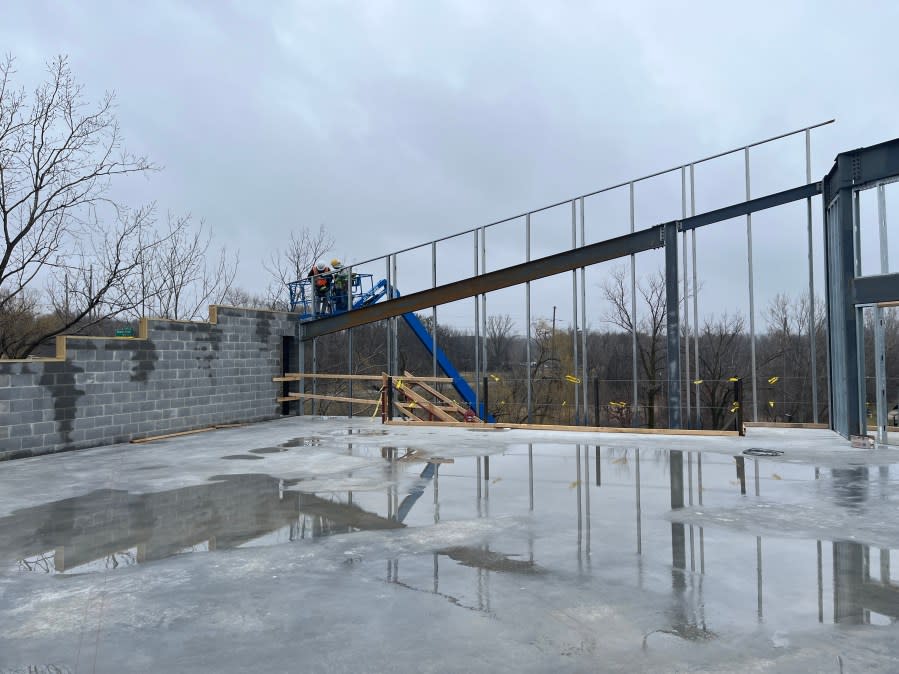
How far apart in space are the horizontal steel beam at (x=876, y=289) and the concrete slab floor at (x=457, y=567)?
3.62m

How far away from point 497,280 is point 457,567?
1373 cm

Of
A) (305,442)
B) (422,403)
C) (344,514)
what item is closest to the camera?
(344,514)

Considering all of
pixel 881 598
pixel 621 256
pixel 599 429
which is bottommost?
pixel 881 598

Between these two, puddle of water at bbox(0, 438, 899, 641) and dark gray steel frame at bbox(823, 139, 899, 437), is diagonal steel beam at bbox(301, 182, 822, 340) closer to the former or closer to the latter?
dark gray steel frame at bbox(823, 139, 899, 437)

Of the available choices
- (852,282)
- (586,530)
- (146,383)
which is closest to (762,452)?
(852,282)

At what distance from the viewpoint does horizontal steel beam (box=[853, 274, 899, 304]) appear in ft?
42.9

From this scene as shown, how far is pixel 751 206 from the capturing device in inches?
653

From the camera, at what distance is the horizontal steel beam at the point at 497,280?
17.5m

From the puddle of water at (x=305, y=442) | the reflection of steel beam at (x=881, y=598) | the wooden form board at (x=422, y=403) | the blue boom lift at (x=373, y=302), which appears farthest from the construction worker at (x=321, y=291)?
the reflection of steel beam at (x=881, y=598)

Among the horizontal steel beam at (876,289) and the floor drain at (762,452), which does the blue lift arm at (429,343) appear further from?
the horizontal steel beam at (876,289)

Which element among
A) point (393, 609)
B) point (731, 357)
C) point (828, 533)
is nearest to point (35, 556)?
point (393, 609)

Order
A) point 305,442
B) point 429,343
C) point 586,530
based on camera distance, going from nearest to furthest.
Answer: point 586,530
point 305,442
point 429,343

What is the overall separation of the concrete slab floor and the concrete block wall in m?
2.74

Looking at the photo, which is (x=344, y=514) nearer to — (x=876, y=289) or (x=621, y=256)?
(x=876, y=289)
